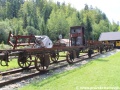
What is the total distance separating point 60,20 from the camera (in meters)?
74.8

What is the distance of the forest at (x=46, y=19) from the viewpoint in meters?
73.8

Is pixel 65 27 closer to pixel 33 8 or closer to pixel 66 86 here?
pixel 33 8

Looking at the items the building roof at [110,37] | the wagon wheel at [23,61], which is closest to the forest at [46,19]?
the building roof at [110,37]

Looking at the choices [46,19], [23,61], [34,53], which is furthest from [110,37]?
[34,53]

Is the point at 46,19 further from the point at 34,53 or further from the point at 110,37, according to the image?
the point at 34,53

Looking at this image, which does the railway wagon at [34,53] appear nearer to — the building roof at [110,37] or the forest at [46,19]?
the forest at [46,19]

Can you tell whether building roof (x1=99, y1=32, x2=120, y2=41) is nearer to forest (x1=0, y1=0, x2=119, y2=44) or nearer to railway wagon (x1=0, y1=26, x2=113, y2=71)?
forest (x1=0, y1=0, x2=119, y2=44)

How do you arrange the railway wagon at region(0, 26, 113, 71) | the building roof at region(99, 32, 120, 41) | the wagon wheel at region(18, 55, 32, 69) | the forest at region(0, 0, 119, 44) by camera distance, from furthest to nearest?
the forest at region(0, 0, 119, 44)
the building roof at region(99, 32, 120, 41)
the wagon wheel at region(18, 55, 32, 69)
the railway wagon at region(0, 26, 113, 71)

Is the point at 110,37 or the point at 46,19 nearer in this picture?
the point at 110,37

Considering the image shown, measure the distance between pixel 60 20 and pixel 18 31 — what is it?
14.8m

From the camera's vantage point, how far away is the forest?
7375 cm

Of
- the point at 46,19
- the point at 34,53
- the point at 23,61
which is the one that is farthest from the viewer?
the point at 46,19

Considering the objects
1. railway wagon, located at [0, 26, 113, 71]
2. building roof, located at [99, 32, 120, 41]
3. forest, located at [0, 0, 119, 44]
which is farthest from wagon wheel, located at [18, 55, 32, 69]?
building roof, located at [99, 32, 120, 41]

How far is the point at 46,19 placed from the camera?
102500mm
